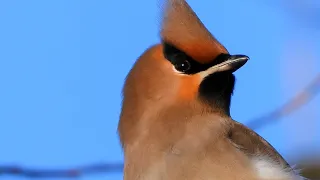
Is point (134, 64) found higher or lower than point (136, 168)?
higher

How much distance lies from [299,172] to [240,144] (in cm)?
41

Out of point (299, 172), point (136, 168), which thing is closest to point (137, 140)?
point (136, 168)

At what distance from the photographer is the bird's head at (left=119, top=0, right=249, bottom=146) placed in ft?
24.0

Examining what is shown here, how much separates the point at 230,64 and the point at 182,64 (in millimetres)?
246

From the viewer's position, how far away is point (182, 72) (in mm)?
7398

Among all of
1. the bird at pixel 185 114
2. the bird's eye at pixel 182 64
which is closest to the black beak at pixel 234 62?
the bird at pixel 185 114

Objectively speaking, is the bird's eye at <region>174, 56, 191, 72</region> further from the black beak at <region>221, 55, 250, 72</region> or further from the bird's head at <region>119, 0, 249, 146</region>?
the black beak at <region>221, 55, 250, 72</region>

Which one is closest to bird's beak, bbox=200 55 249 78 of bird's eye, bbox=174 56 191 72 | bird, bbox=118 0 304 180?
bird, bbox=118 0 304 180

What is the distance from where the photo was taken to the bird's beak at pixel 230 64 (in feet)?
23.9

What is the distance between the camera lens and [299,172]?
755cm

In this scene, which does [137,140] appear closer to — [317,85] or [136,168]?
[136,168]

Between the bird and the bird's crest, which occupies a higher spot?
the bird's crest

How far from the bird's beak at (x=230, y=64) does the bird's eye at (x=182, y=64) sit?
0.35ft

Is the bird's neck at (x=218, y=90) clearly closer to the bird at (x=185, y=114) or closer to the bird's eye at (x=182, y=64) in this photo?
the bird at (x=185, y=114)
